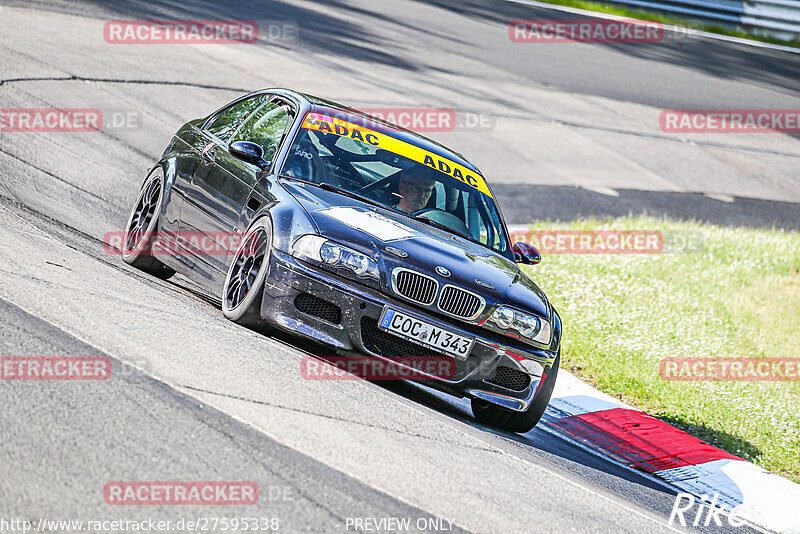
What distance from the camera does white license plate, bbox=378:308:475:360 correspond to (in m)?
6.06

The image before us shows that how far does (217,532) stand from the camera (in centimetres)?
381

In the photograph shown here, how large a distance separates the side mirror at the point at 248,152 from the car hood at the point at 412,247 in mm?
375

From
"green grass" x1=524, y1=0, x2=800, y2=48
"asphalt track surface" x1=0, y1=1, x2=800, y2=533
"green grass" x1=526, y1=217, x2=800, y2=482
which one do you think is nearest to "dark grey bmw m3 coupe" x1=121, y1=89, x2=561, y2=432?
"asphalt track surface" x1=0, y1=1, x2=800, y2=533

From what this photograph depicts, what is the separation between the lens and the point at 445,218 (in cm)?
740

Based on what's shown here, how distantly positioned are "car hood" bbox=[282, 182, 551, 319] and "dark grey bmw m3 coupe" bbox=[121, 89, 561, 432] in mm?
13

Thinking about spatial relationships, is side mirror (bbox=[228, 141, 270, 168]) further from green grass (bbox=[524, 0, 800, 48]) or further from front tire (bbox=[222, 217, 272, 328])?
green grass (bbox=[524, 0, 800, 48])

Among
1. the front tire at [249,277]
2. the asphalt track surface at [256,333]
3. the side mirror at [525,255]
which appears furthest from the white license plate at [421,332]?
the side mirror at [525,255]

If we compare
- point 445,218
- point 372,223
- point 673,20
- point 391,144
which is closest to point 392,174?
point 391,144

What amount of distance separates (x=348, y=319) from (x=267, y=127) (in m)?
2.21

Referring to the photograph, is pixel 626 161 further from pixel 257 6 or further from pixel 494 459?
pixel 494 459

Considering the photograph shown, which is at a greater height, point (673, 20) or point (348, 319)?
point (673, 20)

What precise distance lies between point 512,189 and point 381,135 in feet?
24.3

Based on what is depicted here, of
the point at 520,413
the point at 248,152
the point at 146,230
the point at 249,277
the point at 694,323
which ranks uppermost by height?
the point at 248,152

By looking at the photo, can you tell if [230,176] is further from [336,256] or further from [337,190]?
[336,256]
